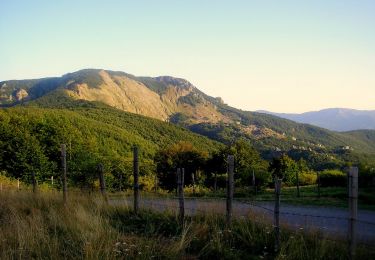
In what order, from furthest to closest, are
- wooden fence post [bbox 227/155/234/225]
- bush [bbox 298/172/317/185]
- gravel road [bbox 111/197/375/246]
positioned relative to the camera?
bush [bbox 298/172/317/185]
wooden fence post [bbox 227/155/234/225]
gravel road [bbox 111/197/375/246]

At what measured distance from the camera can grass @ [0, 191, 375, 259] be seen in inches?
268

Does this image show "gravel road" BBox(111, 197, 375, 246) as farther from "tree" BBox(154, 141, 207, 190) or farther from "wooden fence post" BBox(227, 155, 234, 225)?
"tree" BBox(154, 141, 207, 190)

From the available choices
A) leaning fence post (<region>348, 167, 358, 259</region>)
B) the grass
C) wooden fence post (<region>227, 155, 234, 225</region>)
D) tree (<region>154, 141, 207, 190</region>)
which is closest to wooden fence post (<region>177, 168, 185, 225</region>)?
the grass

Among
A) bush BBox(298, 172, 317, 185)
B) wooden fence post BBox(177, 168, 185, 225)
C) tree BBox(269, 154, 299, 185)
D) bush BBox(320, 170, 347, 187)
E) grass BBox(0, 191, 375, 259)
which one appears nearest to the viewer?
grass BBox(0, 191, 375, 259)

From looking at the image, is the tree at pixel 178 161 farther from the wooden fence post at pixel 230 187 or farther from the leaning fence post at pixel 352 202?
the leaning fence post at pixel 352 202

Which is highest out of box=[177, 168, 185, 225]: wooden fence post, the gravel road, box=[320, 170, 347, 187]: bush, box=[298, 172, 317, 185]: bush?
box=[177, 168, 185, 225]: wooden fence post

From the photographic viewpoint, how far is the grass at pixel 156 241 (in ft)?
22.3

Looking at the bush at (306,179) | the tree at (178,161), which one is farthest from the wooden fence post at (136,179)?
the tree at (178,161)

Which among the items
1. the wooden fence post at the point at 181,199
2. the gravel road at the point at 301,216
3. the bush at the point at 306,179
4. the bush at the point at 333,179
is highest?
the wooden fence post at the point at 181,199

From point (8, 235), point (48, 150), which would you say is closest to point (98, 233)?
point (8, 235)

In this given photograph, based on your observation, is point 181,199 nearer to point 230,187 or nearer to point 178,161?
point 230,187

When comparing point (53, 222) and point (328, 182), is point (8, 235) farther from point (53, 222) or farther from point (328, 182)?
point (328, 182)

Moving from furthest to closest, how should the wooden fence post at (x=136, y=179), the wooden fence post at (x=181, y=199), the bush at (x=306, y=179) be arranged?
the bush at (x=306, y=179) → the wooden fence post at (x=136, y=179) → the wooden fence post at (x=181, y=199)

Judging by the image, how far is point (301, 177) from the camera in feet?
169
